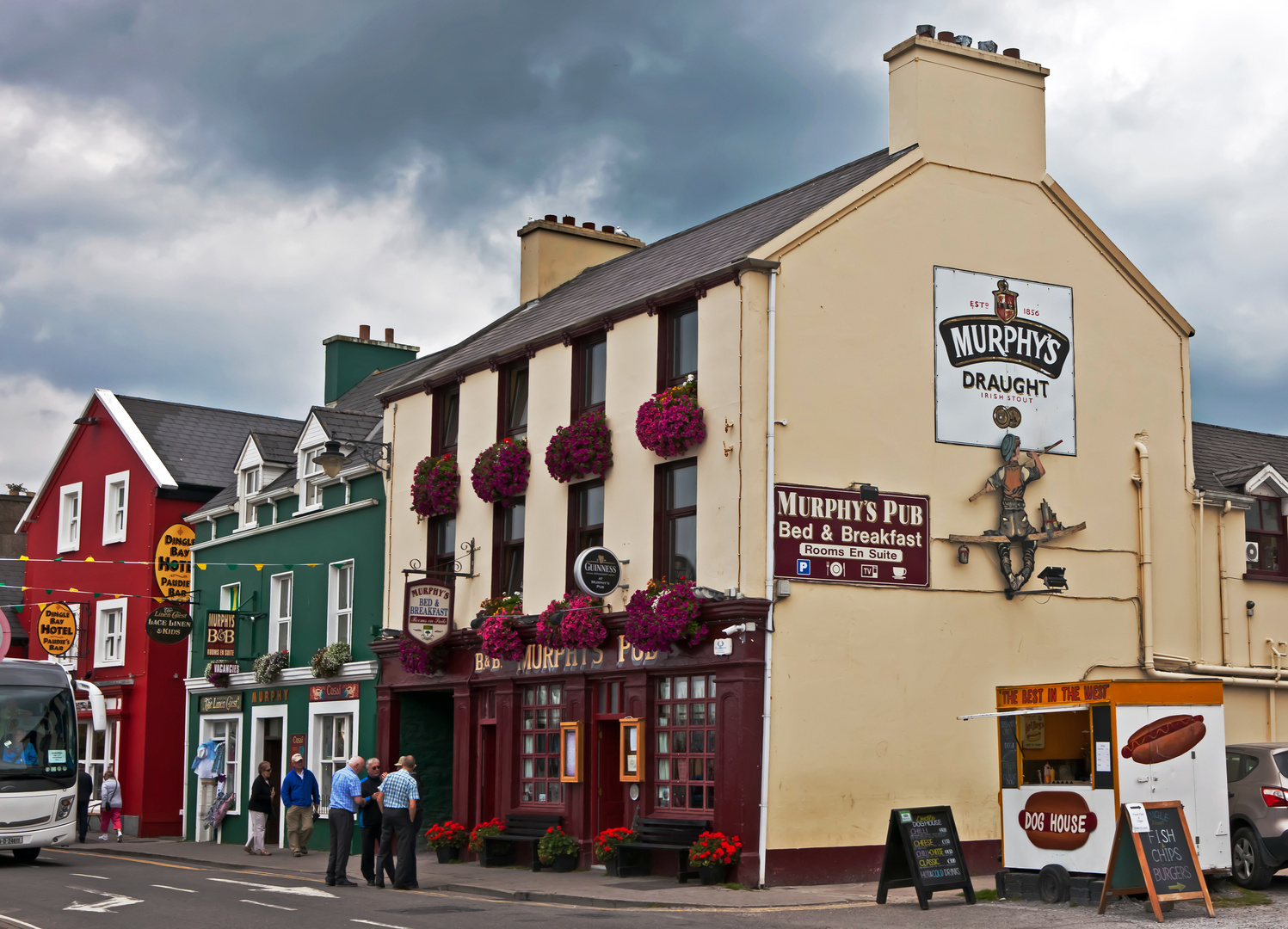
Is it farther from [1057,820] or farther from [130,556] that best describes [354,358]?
[1057,820]

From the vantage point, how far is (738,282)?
19.5 m

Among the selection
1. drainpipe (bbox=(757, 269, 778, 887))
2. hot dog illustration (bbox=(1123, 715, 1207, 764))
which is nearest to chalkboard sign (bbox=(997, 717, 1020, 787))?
hot dog illustration (bbox=(1123, 715, 1207, 764))

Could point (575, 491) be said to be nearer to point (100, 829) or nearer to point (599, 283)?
point (599, 283)

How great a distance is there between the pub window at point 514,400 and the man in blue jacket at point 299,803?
7015 mm

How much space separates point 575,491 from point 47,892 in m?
9.02

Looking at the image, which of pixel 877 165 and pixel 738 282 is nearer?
pixel 738 282

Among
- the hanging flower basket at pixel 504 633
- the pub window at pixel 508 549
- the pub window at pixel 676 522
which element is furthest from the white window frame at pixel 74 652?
the pub window at pixel 676 522

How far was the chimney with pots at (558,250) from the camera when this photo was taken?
29375 millimetres

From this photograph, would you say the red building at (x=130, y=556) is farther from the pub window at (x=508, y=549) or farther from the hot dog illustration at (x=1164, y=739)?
the hot dog illustration at (x=1164, y=739)

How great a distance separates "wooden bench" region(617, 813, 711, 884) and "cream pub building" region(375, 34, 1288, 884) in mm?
303

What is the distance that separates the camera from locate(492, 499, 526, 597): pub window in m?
23.9

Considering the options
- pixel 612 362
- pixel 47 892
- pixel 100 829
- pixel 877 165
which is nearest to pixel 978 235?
A: pixel 877 165

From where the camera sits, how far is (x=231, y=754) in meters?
31.8

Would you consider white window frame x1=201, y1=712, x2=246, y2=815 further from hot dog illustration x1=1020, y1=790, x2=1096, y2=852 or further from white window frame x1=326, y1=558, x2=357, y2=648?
hot dog illustration x1=1020, y1=790, x2=1096, y2=852
